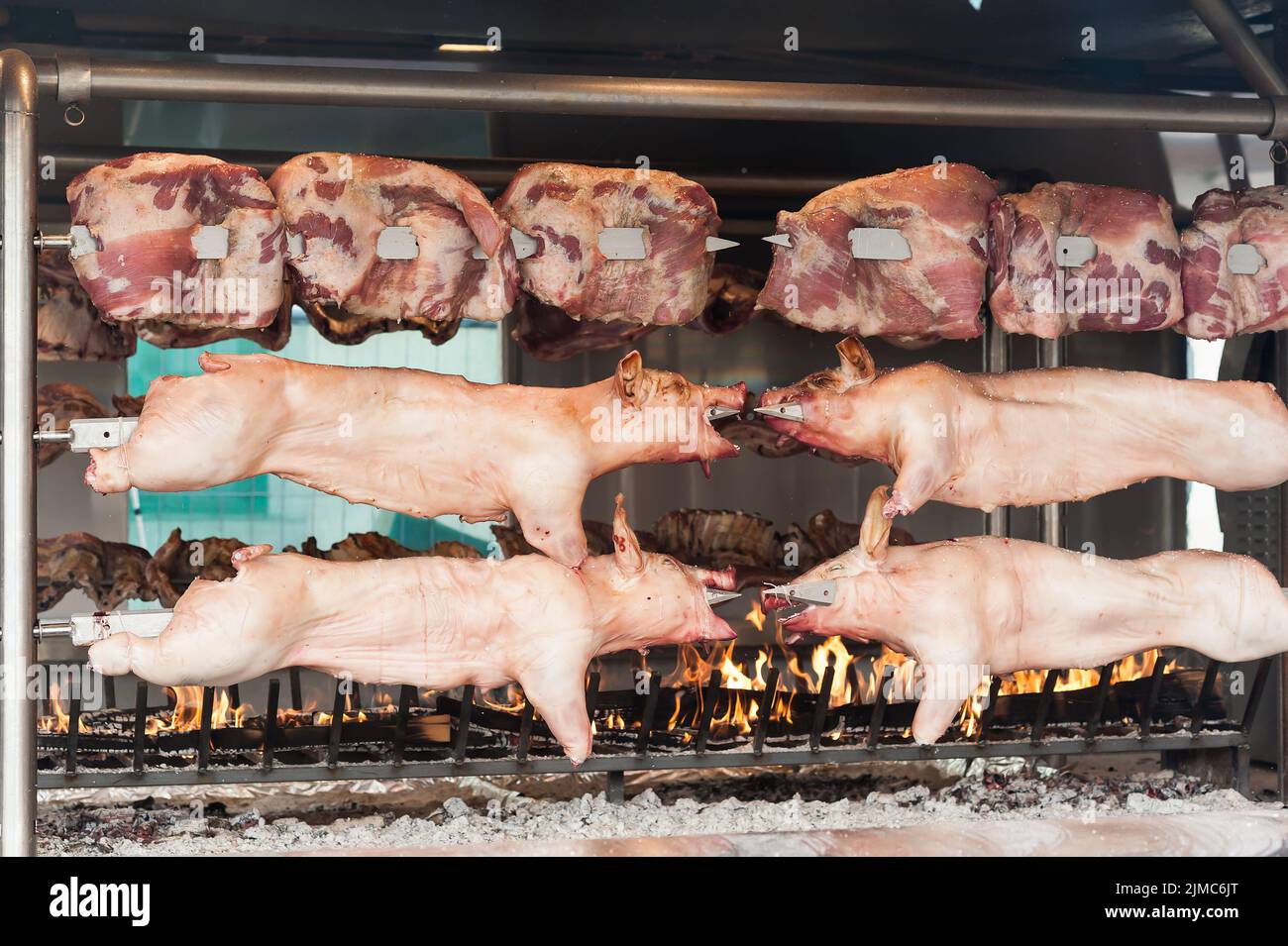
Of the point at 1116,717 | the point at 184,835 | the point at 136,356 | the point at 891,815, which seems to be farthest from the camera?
the point at 136,356

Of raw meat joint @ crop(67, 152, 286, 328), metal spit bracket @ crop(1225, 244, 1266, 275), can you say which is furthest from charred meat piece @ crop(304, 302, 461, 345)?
metal spit bracket @ crop(1225, 244, 1266, 275)

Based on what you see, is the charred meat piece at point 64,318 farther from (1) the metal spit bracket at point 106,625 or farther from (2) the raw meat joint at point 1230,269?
(2) the raw meat joint at point 1230,269

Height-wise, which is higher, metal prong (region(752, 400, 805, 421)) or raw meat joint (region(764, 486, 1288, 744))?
metal prong (region(752, 400, 805, 421))

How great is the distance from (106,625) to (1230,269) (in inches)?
111

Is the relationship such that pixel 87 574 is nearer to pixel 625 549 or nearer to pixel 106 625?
pixel 106 625

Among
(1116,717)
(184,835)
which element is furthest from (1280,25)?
(184,835)

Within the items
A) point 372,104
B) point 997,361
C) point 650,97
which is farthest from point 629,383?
point 997,361

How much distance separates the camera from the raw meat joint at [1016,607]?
3.14 meters

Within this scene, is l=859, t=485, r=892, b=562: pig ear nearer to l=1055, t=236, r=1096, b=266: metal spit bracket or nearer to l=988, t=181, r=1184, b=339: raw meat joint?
l=988, t=181, r=1184, b=339: raw meat joint

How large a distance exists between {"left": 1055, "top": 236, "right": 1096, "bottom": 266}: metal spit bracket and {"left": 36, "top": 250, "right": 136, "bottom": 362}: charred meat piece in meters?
2.59

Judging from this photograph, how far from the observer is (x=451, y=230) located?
9.98ft

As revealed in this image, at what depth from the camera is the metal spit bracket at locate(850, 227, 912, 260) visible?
3186mm

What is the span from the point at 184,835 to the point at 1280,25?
3761 mm
